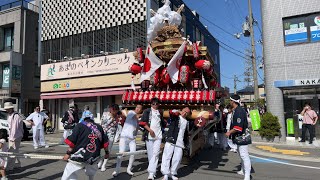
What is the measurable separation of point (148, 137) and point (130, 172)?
1.09m

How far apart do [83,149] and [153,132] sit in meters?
2.11

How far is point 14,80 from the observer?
79.7 ft

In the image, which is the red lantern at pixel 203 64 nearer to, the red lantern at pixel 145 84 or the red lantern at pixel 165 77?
the red lantern at pixel 165 77

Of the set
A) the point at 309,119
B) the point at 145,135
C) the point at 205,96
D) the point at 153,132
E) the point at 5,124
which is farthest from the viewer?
the point at 5,124

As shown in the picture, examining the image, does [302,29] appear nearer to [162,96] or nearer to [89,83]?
[162,96]

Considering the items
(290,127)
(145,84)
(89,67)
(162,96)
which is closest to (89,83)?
(89,67)

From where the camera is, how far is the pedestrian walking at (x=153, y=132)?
614 centimetres

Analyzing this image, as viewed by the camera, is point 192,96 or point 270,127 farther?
point 270,127

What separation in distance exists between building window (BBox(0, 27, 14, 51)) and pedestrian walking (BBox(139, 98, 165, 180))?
81.3ft

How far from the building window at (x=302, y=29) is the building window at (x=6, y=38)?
24.5 m

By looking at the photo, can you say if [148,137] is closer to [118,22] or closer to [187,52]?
[187,52]

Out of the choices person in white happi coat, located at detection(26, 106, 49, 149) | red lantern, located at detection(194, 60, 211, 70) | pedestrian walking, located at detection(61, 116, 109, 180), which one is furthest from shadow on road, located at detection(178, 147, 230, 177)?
person in white happi coat, located at detection(26, 106, 49, 149)

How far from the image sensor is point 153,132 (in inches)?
243

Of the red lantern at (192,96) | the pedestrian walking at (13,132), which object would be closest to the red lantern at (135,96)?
the red lantern at (192,96)
